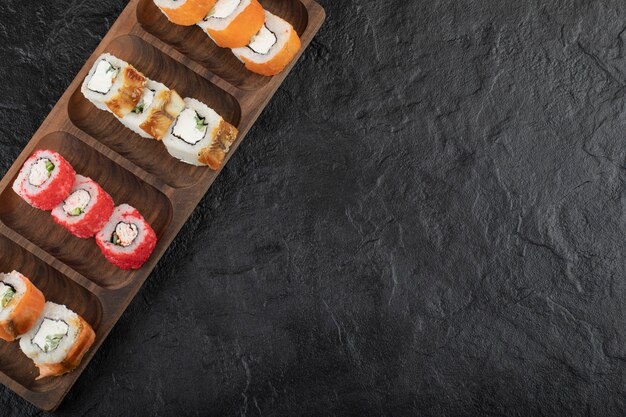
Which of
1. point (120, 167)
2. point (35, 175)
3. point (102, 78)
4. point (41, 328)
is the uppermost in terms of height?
point (102, 78)

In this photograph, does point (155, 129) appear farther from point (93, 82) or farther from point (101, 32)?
point (101, 32)

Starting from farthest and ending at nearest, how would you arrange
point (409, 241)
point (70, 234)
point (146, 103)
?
point (409, 241) < point (70, 234) < point (146, 103)

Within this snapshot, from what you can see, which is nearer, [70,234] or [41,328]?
[41,328]

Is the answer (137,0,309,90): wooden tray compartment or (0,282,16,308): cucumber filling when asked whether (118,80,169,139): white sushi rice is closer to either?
(137,0,309,90): wooden tray compartment

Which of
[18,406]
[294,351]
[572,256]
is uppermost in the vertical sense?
[572,256]

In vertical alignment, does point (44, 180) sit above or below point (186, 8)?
below

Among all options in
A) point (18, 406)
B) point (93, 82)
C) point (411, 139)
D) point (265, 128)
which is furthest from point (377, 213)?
point (18, 406)

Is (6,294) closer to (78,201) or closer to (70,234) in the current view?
(70,234)

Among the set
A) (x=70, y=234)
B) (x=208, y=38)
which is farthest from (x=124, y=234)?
(x=208, y=38)
